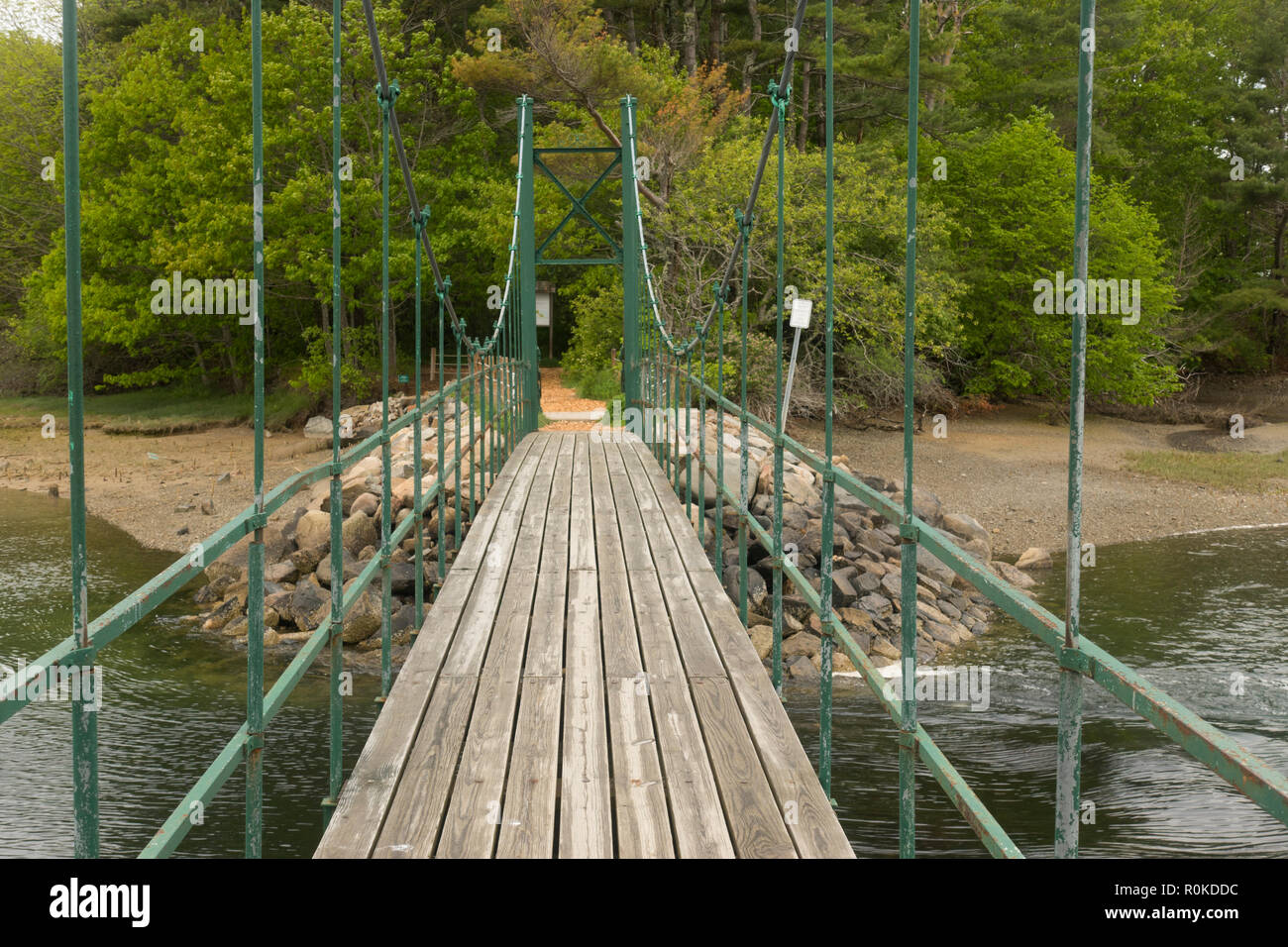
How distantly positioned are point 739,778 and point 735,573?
308 inches

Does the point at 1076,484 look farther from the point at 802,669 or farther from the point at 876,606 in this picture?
the point at 876,606

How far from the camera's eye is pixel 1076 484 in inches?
68.1

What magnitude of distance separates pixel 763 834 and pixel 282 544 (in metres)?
10.2

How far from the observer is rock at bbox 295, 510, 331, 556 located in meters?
11.9

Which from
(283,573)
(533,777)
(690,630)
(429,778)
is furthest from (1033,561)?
(429,778)

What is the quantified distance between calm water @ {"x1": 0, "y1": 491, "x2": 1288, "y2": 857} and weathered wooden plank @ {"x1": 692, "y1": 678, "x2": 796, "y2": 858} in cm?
315

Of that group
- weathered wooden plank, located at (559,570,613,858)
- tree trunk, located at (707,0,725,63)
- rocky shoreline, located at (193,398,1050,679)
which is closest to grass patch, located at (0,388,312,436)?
tree trunk, located at (707,0,725,63)

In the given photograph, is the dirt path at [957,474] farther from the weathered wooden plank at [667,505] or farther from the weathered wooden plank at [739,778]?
the weathered wooden plank at [739,778]

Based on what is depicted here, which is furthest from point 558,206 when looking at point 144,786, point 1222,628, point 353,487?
point 144,786

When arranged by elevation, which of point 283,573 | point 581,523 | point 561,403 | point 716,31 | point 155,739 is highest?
point 716,31

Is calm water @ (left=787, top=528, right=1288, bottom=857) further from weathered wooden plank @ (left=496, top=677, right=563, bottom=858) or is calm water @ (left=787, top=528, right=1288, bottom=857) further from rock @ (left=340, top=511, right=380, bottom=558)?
rock @ (left=340, top=511, right=380, bottom=558)

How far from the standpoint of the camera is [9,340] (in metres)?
25.7

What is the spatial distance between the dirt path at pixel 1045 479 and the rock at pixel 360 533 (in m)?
6.84
